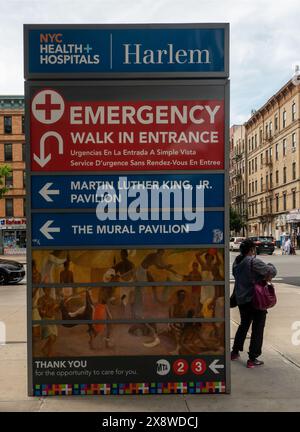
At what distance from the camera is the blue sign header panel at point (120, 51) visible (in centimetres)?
509

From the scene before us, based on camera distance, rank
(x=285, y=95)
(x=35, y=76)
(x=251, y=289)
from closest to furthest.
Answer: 1. (x=35, y=76)
2. (x=251, y=289)
3. (x=285, y=95)

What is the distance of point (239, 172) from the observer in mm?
81500

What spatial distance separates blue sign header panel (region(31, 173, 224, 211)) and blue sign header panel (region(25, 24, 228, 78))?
1039mm

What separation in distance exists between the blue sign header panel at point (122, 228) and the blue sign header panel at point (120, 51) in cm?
142

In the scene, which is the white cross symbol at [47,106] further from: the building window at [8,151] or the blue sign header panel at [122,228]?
the building window at [8,151]

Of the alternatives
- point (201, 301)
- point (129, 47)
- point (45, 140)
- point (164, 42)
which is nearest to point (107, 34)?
point (129, 47)

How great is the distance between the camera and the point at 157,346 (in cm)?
516

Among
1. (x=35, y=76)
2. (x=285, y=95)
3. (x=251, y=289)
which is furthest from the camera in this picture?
(x=285, y=95)

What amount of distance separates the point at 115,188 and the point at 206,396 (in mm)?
2280

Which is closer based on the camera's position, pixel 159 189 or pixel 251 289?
pixel 159 189

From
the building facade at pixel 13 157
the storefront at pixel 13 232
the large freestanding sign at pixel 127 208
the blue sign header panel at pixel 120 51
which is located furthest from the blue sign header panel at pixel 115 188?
the building facade at pixel 13 157

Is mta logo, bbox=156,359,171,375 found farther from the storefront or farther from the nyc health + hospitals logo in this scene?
the storefront

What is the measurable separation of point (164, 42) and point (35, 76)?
1.34 m

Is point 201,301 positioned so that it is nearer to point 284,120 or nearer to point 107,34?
point 107,34
